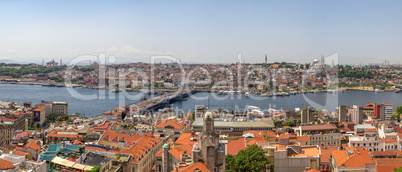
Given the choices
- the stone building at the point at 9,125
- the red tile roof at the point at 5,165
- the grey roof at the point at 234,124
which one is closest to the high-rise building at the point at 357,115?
the grey roof at the point at 234,124

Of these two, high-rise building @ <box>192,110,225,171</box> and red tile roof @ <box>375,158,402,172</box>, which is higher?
high-rise building @ <box>192,110,225,171</box>

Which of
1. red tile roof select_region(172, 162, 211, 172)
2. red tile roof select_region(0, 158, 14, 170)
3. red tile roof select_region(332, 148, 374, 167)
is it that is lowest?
red tile roof select_region(332, 148, 374, 167)

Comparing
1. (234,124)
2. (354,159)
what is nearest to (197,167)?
(354,159)

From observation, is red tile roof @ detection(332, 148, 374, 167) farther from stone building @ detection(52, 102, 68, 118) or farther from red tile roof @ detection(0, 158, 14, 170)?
stone building @ detection(52, 102, 68, 118)

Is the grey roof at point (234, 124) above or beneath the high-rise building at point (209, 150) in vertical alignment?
beneath

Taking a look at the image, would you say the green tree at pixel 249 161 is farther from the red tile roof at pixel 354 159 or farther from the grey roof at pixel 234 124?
the grey roof at pixel 234 124

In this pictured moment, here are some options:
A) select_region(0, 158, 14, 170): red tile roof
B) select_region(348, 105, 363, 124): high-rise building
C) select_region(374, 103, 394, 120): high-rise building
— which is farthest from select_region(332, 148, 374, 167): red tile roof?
select_region(374, 103, 394, 120): high-rise building

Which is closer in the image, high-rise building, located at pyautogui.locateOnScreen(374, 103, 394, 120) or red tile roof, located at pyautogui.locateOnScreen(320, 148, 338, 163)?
red tile roof, located at pyautogui.locateOnScreen(320, 148, 338, 163)

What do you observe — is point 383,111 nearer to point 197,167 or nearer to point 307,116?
point 307,116

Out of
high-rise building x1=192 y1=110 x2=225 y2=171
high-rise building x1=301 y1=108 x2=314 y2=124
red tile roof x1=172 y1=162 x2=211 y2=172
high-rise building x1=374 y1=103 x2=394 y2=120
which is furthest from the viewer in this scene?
high-rise building x1=374 y1=103 x2=394 y2=120
